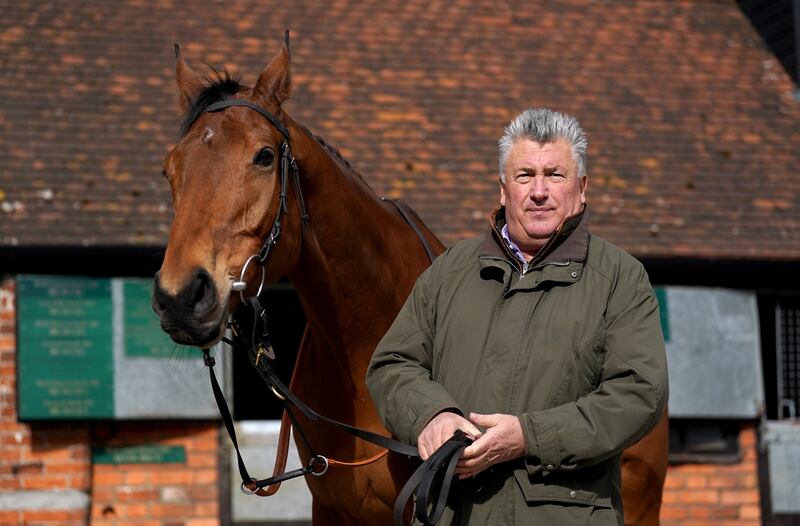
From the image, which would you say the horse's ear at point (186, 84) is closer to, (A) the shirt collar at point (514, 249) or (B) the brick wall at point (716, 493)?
(A) the shirt collar at point (514, 249)

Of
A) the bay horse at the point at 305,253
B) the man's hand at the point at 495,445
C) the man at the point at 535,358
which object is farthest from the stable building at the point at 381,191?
the man's hand at the point at 495,445

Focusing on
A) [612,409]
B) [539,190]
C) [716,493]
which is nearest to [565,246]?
[539,190]

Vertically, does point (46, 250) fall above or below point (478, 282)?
below

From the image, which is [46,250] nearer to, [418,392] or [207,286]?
[207,286]

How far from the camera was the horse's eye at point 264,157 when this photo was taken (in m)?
3.36

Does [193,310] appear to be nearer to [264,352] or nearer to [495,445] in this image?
[264,352]

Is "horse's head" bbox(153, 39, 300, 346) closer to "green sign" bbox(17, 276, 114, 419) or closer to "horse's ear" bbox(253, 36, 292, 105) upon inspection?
"horse's ear" bbox(253, 36, 292, 105)

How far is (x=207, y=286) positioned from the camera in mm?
3113

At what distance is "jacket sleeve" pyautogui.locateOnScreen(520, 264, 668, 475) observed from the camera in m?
2.63

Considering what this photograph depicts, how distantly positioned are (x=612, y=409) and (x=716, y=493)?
21.5 ft

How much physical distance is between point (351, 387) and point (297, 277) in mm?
413

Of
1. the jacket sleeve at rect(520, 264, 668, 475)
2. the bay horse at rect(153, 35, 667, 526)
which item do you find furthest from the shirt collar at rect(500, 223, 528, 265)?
the bay horse at rect(153, 35, 667, 526)

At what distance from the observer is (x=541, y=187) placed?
2.84 m

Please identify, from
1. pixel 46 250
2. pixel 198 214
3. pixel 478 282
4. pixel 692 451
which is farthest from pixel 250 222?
pixel 692 451
